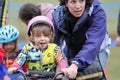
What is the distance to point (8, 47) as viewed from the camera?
6.41 metres

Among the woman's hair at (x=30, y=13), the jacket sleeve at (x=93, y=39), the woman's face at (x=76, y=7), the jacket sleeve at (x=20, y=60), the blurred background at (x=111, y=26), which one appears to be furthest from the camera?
the blurred background at (x=111, y=26)

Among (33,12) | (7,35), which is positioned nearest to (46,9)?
(33,12)

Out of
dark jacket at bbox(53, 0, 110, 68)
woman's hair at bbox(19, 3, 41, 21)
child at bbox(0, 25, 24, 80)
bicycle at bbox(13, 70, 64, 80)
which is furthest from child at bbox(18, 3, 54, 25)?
bicycle at bbox(13, 70, 64, 80)

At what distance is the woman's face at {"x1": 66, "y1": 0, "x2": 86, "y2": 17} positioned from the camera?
207 inches

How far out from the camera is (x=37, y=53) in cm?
552

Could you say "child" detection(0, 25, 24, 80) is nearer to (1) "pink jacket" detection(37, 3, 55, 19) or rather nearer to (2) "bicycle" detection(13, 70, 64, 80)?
(1) "pink jacket" detection(37, 3, 55, 19)

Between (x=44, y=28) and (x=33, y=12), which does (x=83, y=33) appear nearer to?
(x=44, y=28)

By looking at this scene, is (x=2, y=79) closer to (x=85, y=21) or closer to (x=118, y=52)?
(x=85, y=21)

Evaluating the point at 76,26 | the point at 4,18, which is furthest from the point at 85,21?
the point at 4,18

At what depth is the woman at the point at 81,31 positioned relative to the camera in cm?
513

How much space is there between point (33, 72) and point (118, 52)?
371 inches

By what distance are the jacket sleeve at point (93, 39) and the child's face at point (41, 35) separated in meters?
0.42

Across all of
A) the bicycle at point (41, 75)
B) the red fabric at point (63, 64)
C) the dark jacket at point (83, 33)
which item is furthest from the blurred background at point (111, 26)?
the bicycle at point (41, 75)

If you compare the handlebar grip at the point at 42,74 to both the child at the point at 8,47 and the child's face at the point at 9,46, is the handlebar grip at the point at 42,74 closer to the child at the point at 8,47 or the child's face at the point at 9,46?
the child at the point at 8,47
